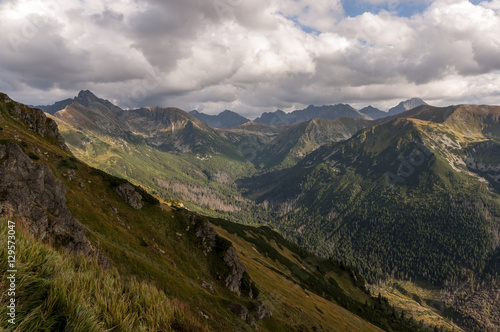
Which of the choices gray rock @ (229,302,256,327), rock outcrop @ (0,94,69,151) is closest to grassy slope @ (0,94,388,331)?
gray rock @ (229,302,256,327)

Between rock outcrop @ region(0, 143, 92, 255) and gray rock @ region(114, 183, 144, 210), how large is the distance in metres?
18.6

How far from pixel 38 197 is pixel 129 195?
24657mm

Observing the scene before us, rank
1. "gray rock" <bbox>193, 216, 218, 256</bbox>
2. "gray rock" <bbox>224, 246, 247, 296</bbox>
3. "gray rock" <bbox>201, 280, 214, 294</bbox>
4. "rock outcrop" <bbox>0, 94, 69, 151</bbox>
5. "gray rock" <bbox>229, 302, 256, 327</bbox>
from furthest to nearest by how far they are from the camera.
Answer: "rock outcrop" <bbox>0, 94, 69, 151</bbox> → "gray rock" <bbox>193, 216, 218, 256</bbox> → "gray rock" <bbox>224, 246, 247, 296</bbox> → "gray rock" <bbox>201, 280, 214, 294</bbox> → "gray rock" <bbox>229, 302, 256, 327</bbox>

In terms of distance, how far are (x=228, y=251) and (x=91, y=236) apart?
33158 millimetres

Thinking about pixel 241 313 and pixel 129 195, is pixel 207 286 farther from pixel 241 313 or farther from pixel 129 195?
pixel 129 195

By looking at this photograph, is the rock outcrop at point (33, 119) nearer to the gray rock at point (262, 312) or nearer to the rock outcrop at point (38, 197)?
the rock outcrop at point (38, 197)

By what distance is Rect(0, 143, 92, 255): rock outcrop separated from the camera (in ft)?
106

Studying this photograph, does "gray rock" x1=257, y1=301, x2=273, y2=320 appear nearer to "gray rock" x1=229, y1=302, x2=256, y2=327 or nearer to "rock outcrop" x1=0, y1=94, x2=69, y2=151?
"gray rock" x1=229, y1=302, x2=256, y2=327

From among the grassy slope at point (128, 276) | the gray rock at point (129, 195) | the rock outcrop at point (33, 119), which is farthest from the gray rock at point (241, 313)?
the rock outcrop at point (33, 119)

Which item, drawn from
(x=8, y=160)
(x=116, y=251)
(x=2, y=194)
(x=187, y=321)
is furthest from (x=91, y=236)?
(x=187, y=321)

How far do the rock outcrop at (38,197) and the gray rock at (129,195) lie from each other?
18.6 m

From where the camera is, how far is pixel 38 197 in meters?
41.1

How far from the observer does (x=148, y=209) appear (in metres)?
66.9

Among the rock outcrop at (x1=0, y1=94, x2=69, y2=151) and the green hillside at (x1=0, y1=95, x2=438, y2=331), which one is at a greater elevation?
the rock outcrop at (x1=0, y1=94, x2=69, y2=151)
